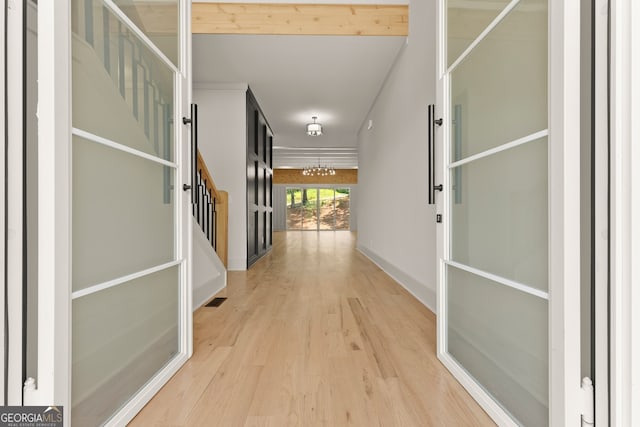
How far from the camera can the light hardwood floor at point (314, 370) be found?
1.29 metres

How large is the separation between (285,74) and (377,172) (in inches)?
78.3

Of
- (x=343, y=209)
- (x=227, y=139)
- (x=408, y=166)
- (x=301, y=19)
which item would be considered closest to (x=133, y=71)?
(x=301, y=19)

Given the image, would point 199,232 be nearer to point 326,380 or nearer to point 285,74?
point 326,380

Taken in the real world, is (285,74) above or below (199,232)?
above

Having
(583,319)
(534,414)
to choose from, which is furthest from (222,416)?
(583,319)

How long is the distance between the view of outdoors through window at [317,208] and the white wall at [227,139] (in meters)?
10.6

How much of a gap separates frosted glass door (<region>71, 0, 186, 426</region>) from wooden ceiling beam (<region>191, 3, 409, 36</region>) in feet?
6.31

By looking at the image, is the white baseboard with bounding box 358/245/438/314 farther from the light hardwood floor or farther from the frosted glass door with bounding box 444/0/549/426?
the frosted glass door with bounding box 444/0/549/426

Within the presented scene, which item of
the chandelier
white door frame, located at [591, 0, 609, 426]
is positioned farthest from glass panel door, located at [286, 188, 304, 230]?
white door frame, located at [591, 0, 609, 426]

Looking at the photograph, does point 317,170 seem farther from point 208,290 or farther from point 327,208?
point 208,290

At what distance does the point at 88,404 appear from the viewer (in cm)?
110

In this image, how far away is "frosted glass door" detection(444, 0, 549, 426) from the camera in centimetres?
111
